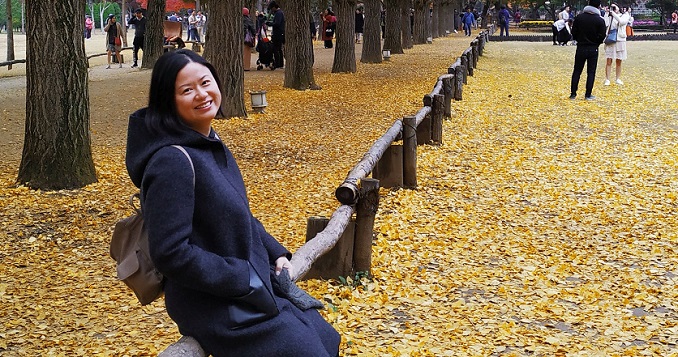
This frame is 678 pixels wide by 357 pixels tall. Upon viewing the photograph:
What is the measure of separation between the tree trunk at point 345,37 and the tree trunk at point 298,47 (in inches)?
127

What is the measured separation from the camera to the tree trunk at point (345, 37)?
2025 centimetres

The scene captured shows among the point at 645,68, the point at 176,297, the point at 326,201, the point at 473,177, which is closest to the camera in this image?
the point at 176,297

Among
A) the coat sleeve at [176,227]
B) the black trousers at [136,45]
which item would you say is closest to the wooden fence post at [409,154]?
the coat sleeve at [176,227]

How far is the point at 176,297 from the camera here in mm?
2609

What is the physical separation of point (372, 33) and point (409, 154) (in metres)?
16.0

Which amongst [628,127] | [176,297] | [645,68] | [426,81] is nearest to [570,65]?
[645,68]

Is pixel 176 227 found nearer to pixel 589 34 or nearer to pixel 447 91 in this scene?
pixel 447 91

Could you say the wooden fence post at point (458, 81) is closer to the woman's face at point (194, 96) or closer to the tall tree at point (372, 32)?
the tall tree at point (372, 32)

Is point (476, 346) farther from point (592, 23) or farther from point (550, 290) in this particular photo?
point (592, 23)

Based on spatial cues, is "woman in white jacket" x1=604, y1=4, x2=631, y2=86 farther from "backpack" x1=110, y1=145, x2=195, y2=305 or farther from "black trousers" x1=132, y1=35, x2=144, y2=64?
"backpack" x1=110, y1=145, x2=195, y2=305

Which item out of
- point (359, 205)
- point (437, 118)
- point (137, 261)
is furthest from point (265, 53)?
point (137, 261)

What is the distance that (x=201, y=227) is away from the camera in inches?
101

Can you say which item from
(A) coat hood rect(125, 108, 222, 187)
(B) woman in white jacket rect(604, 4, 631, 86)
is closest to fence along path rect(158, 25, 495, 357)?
(A) coat hood rect(125, 108, 222, 187)

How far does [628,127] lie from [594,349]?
878 centimetres
